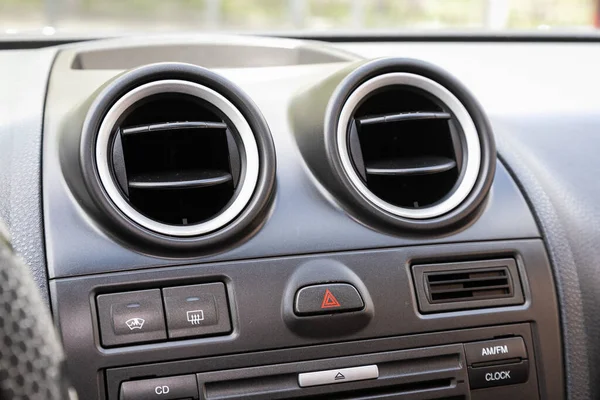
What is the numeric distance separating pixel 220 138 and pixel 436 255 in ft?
1.54

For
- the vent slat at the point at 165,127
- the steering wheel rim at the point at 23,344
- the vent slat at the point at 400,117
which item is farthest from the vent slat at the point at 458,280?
the steering wheel rim at the point at 23,344

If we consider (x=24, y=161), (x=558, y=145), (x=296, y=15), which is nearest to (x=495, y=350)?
(x=558, y=145)

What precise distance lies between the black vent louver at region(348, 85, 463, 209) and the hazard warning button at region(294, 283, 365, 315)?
0.22 metres

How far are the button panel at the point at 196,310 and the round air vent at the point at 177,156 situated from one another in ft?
0.27

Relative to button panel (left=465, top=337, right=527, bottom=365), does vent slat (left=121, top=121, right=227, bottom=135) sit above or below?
Answer: above

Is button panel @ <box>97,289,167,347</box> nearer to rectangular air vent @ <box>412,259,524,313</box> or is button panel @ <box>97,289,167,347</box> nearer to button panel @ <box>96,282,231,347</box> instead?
button panel @ <box>96,282,231,347</box>

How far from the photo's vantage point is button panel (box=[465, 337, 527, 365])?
5.01 feet

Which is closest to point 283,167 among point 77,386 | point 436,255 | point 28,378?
point 436,255

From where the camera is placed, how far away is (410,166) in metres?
1.55

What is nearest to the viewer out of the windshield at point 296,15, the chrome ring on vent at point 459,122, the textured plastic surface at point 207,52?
the chrome ring on vent at point 459,122

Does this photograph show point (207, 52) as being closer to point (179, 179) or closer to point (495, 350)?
point (179, 179)

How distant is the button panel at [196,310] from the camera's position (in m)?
1.37

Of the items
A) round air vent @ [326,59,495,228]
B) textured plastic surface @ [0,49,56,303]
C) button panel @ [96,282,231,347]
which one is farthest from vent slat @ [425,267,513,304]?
textured plastic surface @ [0,49,56,303]

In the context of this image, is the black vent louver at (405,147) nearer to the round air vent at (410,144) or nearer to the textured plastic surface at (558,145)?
the round air vent at (410,144)
